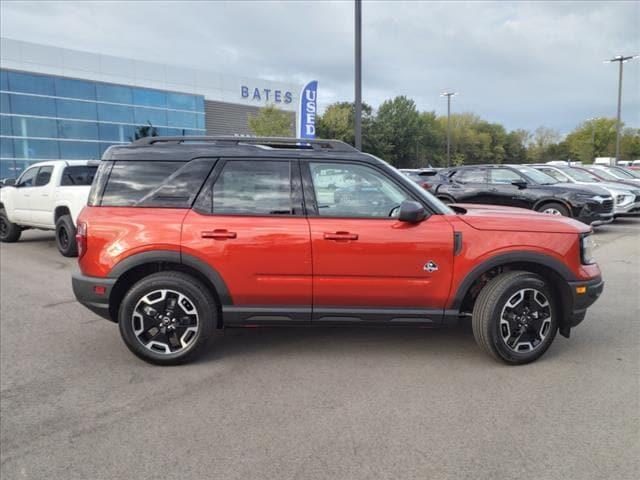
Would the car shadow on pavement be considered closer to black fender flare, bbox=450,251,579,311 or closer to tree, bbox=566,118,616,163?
black fender flare, bbox=450,251,579,311

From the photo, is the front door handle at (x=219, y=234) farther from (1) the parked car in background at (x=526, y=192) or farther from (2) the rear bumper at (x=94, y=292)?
(1) the parked car in background at (x=526, y=192)

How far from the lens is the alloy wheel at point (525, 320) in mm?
3834

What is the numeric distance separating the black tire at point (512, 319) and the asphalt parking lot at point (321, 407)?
160 mm

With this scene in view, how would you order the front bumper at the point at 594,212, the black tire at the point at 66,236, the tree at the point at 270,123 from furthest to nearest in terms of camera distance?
the tree at the point at 270,123 → the front bumper at the point at 594,212 → the black tire at the point at 66,236

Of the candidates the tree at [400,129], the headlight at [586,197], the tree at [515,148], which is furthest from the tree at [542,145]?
the headlight at [586,197]

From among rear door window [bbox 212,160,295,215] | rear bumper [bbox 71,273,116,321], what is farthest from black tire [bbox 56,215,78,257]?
rear door window [bbox 212,160,295,215]

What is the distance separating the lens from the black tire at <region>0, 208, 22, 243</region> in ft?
37.0

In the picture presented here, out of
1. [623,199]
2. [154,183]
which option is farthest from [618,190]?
[154,183]

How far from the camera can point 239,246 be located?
3830mm

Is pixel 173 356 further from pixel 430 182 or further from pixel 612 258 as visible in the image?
pixel 430 182

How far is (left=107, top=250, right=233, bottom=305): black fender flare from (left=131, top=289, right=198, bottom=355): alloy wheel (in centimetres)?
25

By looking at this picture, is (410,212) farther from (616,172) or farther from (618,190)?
(616,172)

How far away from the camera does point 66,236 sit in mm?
9133

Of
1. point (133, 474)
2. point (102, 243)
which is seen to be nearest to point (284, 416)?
point (133, 474)
